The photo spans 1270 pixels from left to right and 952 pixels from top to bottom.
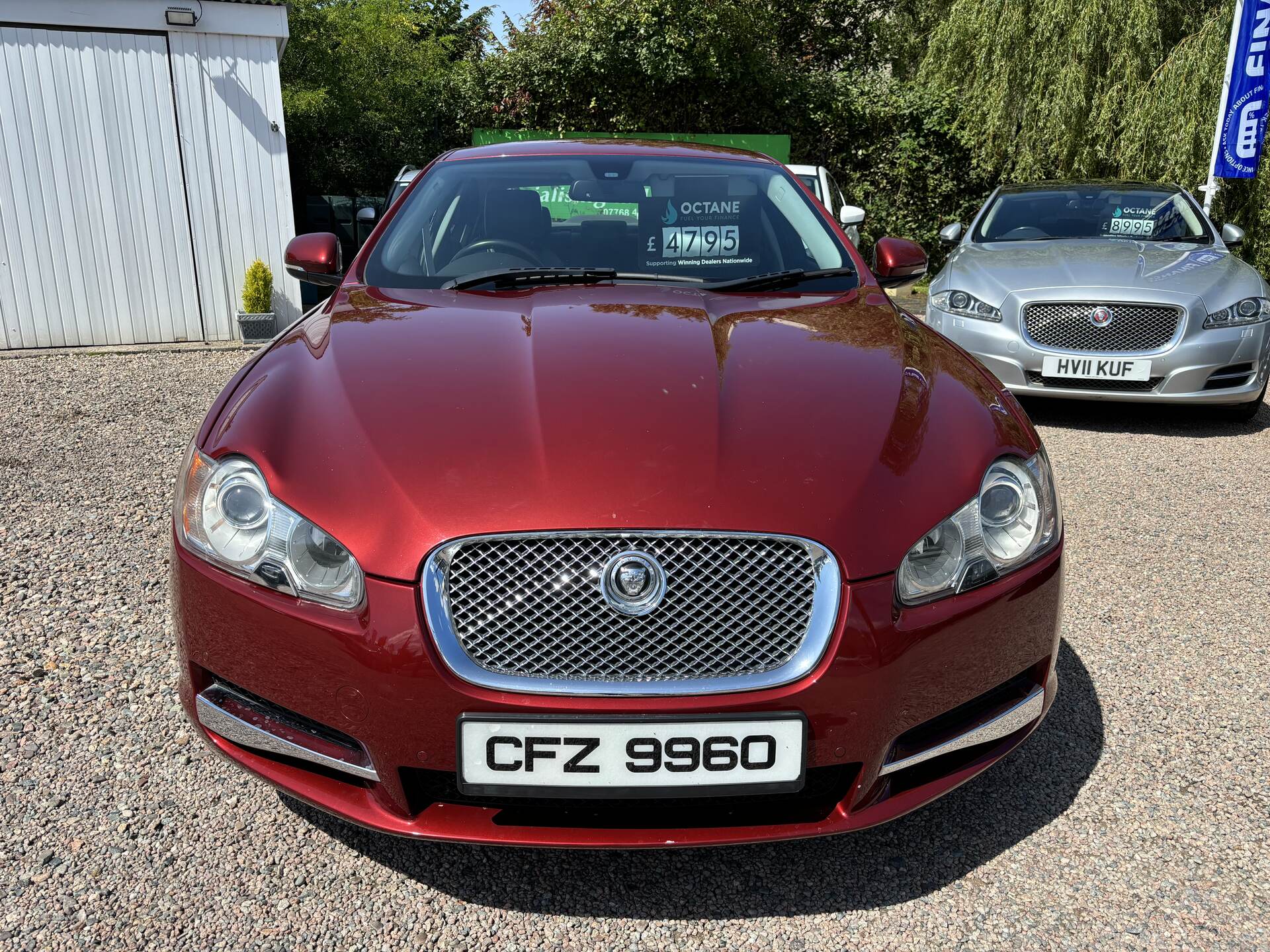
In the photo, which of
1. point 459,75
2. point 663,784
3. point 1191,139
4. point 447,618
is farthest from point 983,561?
point 459,75

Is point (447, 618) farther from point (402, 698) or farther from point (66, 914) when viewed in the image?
point (66, 914)

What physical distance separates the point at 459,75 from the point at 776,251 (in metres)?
13.2

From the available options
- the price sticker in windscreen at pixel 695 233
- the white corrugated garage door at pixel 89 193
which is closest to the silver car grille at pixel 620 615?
the price sticker in windscreen at pixel 695 233

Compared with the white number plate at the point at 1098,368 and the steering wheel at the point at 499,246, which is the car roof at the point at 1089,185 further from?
the steering wheel at the point at 499,246

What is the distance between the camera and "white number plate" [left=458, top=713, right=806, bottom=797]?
5.58ft

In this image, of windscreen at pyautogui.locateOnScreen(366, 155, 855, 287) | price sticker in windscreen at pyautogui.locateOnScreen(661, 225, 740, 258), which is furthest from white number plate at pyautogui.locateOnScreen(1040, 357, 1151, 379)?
price sticker in windscreen at pyautogui.locateOnScreen(661, 225, 740, 258)

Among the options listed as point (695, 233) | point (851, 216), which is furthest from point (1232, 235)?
point (695, 233)

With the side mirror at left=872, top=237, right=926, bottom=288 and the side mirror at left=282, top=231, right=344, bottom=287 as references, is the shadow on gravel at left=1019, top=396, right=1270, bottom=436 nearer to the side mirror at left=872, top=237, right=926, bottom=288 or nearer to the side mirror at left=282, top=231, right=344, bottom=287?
the side mirror at left=872, top=237, right=926, bottom=288

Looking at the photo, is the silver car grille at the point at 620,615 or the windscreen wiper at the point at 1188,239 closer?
the silver car grille at the point at 620,615

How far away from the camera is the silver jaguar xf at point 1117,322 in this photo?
19.0ft

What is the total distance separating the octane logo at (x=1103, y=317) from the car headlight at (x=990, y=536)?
4.13 meters

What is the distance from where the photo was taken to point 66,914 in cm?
193

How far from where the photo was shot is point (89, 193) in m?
8.81

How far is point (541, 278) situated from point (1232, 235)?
615 centimetres
